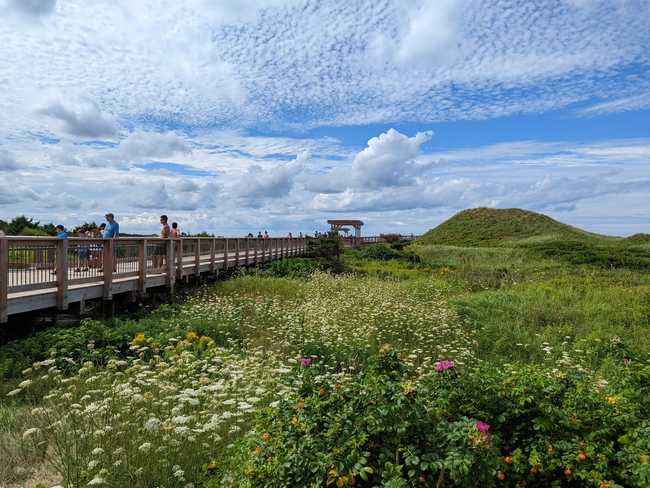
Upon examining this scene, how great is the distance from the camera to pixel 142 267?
46.6 feet

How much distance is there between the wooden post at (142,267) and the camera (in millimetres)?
14188

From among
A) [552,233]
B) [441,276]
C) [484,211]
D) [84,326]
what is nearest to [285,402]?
[84,326]

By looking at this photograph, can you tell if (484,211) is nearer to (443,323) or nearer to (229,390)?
(443,323)

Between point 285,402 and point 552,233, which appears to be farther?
point 552,233

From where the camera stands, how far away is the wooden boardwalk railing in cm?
970

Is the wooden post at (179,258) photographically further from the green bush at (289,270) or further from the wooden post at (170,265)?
the green bush at (289,270)

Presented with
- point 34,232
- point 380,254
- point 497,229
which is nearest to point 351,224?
point 497,229

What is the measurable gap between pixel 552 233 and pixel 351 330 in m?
49.0

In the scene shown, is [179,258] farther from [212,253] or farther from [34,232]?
[34,232]

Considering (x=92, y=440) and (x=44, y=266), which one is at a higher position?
(x=44, y=266)

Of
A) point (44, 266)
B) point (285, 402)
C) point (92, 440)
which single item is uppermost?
point (44, 266)

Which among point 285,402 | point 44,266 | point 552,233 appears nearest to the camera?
point 285,402

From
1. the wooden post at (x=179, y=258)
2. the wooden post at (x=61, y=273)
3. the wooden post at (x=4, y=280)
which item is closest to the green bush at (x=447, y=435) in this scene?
the wooden post at (x=4, y=280)

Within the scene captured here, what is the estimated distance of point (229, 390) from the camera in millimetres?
6074
